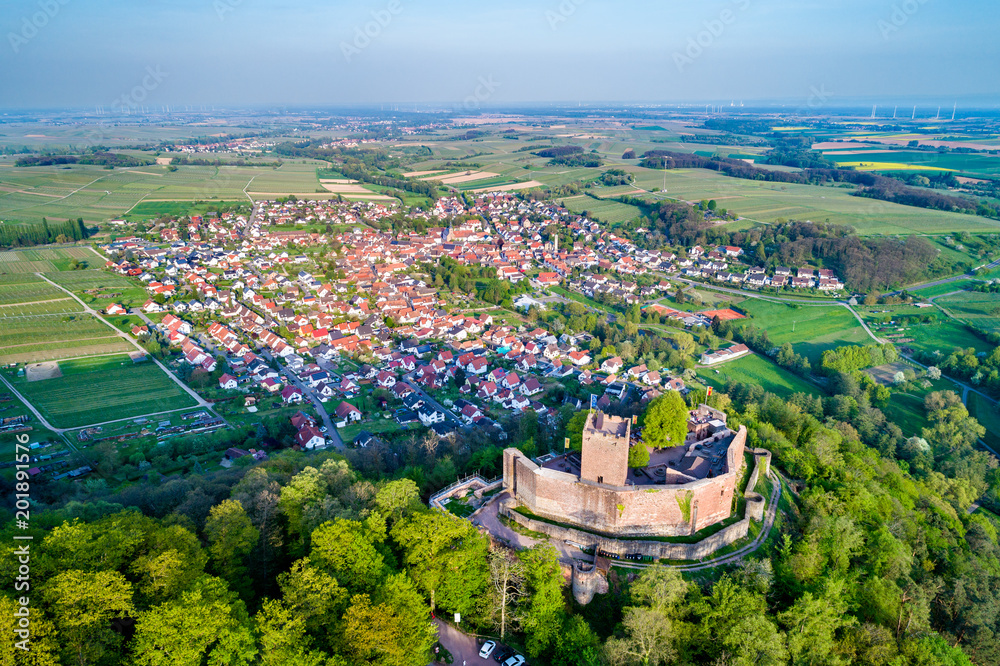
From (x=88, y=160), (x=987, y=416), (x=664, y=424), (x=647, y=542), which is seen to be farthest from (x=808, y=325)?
(x=88, y=160)

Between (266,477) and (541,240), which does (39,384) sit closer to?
(266,477)

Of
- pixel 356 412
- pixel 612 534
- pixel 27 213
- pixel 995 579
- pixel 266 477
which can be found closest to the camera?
pixel 612 534

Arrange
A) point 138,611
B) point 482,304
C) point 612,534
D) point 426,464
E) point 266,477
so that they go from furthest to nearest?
1. point 482,304
2. point 426,464
3. point 266,477
4. point 612,534
5. point 138,611

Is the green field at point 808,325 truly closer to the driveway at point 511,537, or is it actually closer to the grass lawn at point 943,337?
the grass lawn at point 943,337

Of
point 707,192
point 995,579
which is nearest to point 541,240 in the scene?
point 707,192

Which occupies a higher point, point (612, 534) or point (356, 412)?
point (612, 534)

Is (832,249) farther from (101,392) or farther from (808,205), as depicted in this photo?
(101,392)
